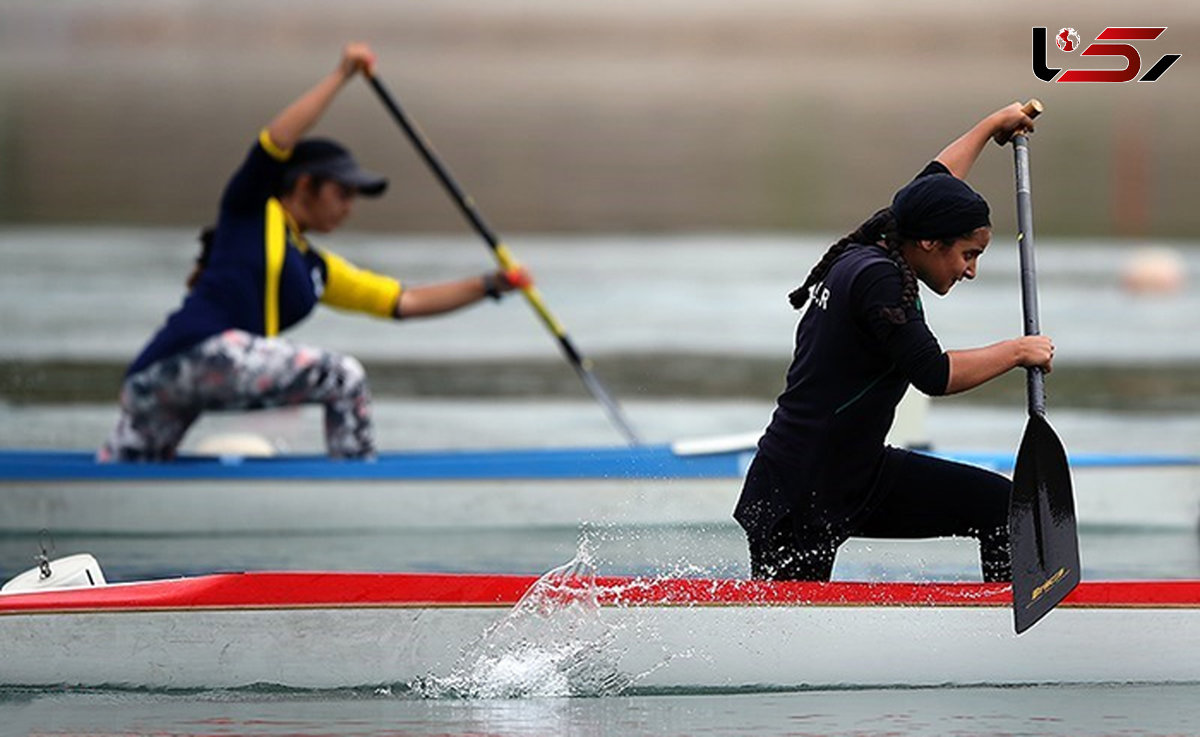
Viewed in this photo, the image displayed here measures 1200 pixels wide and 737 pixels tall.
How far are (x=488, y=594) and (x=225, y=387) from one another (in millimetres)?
3340

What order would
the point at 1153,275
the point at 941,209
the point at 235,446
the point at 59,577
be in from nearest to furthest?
1. the point at 941,209
2. the point at 59,577
3. the point at 235,446
4. the point at 1153,275

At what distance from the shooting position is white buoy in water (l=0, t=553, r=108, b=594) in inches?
280

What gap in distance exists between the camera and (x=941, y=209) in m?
6.56

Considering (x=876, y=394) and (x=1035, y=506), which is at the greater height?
(x=876, y=394)

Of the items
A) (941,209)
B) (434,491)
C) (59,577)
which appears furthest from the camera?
(434,491)

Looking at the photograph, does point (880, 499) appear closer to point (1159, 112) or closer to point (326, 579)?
point (326, 579)

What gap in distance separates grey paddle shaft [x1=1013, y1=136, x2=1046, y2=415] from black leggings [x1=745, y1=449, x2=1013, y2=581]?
0.90ft

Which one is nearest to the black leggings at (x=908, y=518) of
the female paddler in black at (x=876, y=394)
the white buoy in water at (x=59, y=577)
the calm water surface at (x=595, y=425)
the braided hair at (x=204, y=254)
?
the female paddler in black at (x=876, y=394)

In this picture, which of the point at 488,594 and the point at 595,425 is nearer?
the point at 488,594

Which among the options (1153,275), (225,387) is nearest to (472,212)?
(225,387)

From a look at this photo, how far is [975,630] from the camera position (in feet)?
22.7

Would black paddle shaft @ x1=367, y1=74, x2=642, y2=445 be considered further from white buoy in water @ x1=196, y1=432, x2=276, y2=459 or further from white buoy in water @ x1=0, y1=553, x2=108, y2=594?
white buoy in water @ x1=0, y1=553, x2=108, y2=594

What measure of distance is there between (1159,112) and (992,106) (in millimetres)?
9113

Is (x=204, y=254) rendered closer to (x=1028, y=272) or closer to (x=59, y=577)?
(x=59, y=577)
